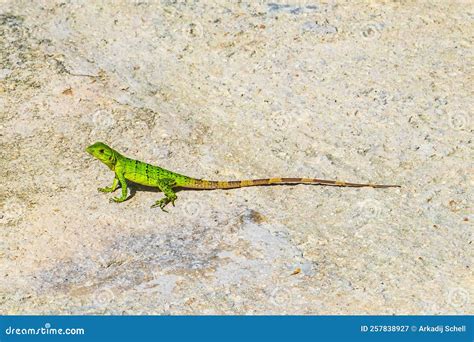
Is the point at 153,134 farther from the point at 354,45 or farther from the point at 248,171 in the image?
the point at 354,45

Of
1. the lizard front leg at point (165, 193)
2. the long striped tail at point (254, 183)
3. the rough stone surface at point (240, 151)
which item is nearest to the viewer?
the rough stone surface at point (240, 151)

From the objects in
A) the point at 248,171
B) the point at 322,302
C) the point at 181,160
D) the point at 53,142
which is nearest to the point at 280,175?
the point at 248,171

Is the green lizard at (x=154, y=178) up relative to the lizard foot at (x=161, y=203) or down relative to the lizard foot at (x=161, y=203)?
up

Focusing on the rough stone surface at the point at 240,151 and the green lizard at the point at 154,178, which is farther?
the green lizard at the point at 154,178

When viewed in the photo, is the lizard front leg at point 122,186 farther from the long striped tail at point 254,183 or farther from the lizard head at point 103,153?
the long striped tail at point 254,183

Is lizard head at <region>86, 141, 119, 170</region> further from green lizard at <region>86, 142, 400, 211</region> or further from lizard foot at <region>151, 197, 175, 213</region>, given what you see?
lizard foot at <region>151, 197, 175, 213</region>

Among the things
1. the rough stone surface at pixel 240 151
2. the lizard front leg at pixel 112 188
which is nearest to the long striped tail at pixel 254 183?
the rough stone surface at pixel 240 151

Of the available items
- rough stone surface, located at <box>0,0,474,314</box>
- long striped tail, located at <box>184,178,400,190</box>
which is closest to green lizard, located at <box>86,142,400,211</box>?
long striped tail, located at <box>184,178,400,190</box>
